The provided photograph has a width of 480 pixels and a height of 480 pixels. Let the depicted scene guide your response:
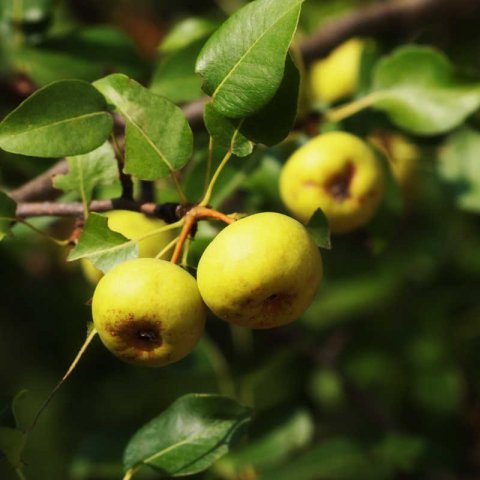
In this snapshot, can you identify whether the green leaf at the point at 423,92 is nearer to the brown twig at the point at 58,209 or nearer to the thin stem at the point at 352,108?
the thin stem at the point at 352,108

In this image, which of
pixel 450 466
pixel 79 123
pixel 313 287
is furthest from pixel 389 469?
pixel 79 123

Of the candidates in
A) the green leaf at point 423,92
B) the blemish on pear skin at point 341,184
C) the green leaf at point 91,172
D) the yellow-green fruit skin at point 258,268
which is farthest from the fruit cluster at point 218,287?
the green leaf at point 423,92

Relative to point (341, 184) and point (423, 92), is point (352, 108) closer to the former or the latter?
point (423, 92)

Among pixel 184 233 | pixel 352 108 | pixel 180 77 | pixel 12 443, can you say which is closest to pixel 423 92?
pixel 352 108

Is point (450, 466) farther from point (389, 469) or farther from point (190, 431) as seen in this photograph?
point (190, 431)

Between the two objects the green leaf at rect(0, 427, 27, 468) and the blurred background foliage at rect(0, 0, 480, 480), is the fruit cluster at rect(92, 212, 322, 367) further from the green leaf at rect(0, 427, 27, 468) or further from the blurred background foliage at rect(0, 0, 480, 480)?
the blurred background foliage at rect(0, 0, 480, 480)
